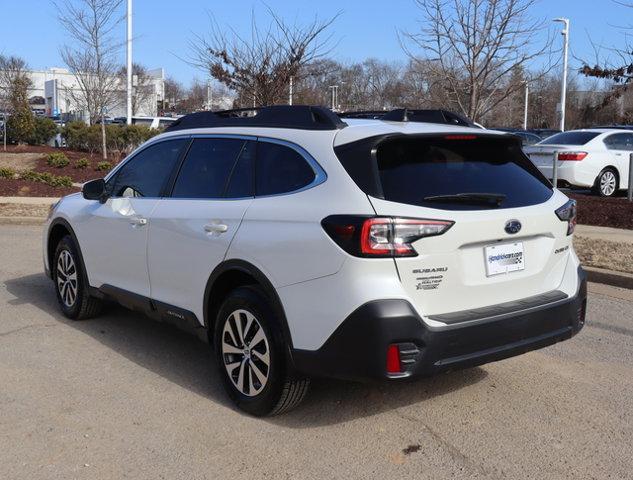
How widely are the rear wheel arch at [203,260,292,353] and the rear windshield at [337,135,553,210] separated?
809 millimetres

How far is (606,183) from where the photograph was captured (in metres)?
15.0

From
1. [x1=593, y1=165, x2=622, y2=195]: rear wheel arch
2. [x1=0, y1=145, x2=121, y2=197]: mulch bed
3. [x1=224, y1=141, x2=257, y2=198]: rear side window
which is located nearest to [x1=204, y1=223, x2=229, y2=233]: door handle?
[x1=224, y1=141, x2=257, y2=198]: rear side window

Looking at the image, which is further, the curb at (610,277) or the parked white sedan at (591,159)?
the parked white sedan at (591,159)

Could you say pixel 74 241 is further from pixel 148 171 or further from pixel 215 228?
pixel 215 228

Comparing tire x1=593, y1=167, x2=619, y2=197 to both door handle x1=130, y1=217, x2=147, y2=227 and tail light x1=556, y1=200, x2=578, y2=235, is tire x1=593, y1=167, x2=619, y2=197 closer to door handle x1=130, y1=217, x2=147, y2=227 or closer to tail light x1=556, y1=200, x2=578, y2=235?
tail light x1=556, y1=200, x2=578, y2=235

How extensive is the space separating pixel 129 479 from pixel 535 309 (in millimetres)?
2365

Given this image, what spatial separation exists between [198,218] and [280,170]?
726mm

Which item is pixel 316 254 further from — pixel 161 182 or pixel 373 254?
pixel 161 182

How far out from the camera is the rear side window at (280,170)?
13.4 ft

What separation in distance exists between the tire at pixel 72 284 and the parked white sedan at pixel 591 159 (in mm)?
10986

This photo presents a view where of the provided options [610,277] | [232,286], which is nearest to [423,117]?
[232,286]

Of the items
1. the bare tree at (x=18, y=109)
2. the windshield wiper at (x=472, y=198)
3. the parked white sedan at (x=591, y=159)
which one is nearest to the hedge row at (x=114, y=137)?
the bare tree at (x=18, y=109)

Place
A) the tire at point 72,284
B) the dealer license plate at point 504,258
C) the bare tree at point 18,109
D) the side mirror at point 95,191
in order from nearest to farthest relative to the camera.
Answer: the dealer license plate at point 504,258, the side mirror at point 95,191, the tire at point 72,284, the bare tree at point 18,109

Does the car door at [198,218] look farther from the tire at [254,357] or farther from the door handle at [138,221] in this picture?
the tire at [254,357]
